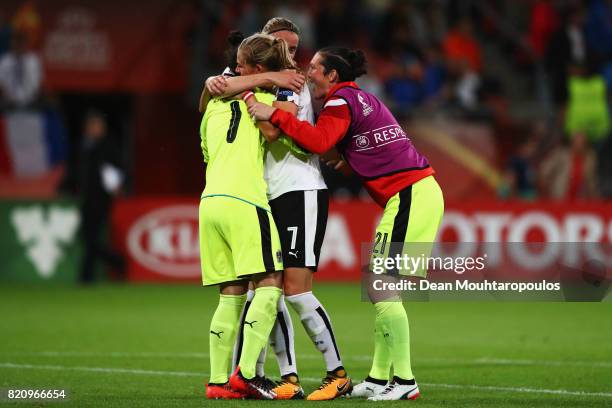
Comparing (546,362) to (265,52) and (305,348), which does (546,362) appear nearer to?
(305,348)

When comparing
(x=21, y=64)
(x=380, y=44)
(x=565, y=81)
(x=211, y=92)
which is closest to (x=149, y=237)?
(x=21, y=64)

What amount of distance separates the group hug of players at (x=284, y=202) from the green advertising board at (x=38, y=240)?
33.6ft

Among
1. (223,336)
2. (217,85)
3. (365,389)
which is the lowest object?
(365,389)

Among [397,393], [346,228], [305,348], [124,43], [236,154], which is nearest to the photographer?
[397,393]

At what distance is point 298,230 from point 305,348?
3340 millimetres

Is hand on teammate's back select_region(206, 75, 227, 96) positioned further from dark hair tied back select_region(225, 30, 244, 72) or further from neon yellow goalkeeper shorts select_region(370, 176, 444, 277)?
neon yellow goalkeeper shorts select_region(370, 176, 444, 277)

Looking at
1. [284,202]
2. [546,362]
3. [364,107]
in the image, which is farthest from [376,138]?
[546,362]

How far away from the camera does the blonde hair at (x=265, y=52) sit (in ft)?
25.9

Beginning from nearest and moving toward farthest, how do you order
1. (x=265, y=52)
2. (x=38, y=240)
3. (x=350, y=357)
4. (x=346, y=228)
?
(x=265, y=52) < (x=350, y=357) < (x=38, y=240) < (x=346, y=228)

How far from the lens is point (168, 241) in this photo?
17984 millimetres

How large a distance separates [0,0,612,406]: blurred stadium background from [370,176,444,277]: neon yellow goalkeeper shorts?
20.7 feet

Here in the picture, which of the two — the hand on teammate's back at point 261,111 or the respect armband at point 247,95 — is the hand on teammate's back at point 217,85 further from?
the hand on teammate's back at point 261,111

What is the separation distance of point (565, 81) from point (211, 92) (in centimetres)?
1376

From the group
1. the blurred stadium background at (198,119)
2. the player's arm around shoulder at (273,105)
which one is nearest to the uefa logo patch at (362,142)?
the player's arm around shoulder at (273,105)
